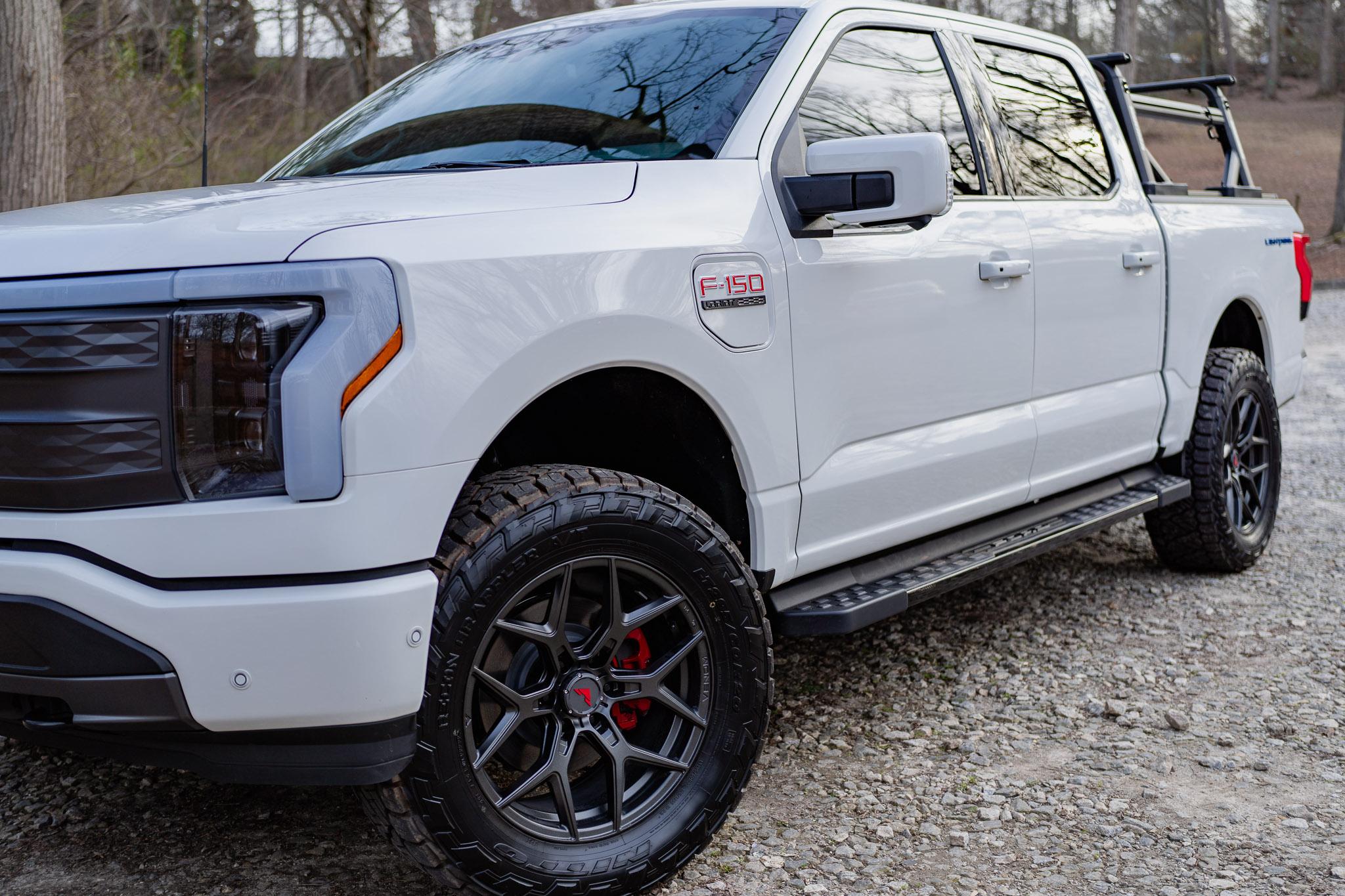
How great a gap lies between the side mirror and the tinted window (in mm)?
363

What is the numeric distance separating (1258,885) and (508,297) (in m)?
1.94

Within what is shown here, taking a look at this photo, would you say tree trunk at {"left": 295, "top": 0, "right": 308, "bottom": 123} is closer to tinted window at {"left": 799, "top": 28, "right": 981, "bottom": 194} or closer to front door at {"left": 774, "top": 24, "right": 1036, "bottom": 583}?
tinted window at {"left": 799, "top": 28, "right": 981, "bottom": 194}

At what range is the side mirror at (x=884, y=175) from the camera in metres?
2.73

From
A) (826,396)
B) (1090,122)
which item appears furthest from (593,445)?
(1090,122)

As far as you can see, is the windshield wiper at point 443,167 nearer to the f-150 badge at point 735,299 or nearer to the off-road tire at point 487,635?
the f-150 badge at point 735,299

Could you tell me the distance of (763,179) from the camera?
290 cm

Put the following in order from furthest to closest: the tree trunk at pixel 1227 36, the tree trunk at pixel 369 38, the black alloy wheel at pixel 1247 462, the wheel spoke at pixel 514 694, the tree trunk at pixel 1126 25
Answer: the tree trunk at pixel 1227 36 → the tree trunk at pixel 1126 25 → the tree trunk at pixel 369 38 → the black alloy wheel at pixel 1247 462 → the wheel spoke at pixel 514 694

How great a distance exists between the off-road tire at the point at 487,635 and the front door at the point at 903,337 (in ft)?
1.44

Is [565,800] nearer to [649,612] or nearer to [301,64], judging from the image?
[649,612]

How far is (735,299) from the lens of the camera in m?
2.70

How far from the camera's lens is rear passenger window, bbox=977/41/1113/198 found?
3.94m

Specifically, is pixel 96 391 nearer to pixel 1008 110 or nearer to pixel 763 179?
pixel 763 179

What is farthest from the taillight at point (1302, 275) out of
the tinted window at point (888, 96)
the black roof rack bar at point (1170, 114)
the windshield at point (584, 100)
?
the windshield at point (584, 100)

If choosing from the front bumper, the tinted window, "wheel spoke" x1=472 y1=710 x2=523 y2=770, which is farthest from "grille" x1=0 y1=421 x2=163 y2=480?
the tinted window
